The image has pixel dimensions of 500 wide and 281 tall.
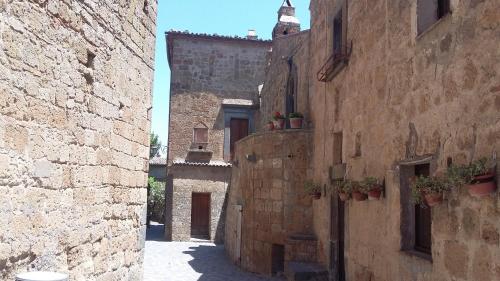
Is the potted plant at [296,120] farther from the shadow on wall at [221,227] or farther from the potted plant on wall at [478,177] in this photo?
the shadow on wall at [221,227]

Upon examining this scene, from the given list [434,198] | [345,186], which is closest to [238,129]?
[345,186]

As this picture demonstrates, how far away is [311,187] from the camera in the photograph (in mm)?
10867

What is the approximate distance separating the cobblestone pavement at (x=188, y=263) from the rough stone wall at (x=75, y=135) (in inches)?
241

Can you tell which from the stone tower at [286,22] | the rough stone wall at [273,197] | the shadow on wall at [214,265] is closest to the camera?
the rough stone wall at [273,197]

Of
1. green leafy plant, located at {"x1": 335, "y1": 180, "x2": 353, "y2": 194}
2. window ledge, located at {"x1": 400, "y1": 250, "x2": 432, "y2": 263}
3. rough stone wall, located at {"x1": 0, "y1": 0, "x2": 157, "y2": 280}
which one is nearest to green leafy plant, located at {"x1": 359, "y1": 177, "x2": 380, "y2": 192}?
green leafy plant, located at {"x1": 335, "y1": 180, "x2": 353, "y2": 194}

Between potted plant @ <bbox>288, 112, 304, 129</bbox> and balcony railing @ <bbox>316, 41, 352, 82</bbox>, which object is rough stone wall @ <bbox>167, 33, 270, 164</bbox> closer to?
potted plant @ <bbox>288, 112, 304, 129</bbox>

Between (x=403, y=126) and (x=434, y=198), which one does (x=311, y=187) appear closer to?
(x=403, y=126)

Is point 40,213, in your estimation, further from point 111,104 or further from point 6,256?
point 111,104

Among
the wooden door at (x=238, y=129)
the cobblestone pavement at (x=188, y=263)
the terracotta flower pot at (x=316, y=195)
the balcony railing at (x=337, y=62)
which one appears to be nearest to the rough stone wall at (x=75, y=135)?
the balcony railing at (x=337, y=62)

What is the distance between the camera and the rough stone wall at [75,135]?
12.1 feet

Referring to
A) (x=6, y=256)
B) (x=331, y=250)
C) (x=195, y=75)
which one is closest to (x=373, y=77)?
(x=331, y=250)

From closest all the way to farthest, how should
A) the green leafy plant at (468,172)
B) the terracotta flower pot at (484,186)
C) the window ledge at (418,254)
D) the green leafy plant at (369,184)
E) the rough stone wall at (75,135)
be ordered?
the rough stone wall at (75,135), the terracotta flower pot at (484,186), the green leafy plant at (468,172), the window ledge at (418,254), the green leafy plant at (369,184)

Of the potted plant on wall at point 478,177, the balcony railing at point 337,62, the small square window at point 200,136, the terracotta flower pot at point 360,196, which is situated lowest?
the terracotta flower pot at point 360,196

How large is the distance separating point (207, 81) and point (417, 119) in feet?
52.3
